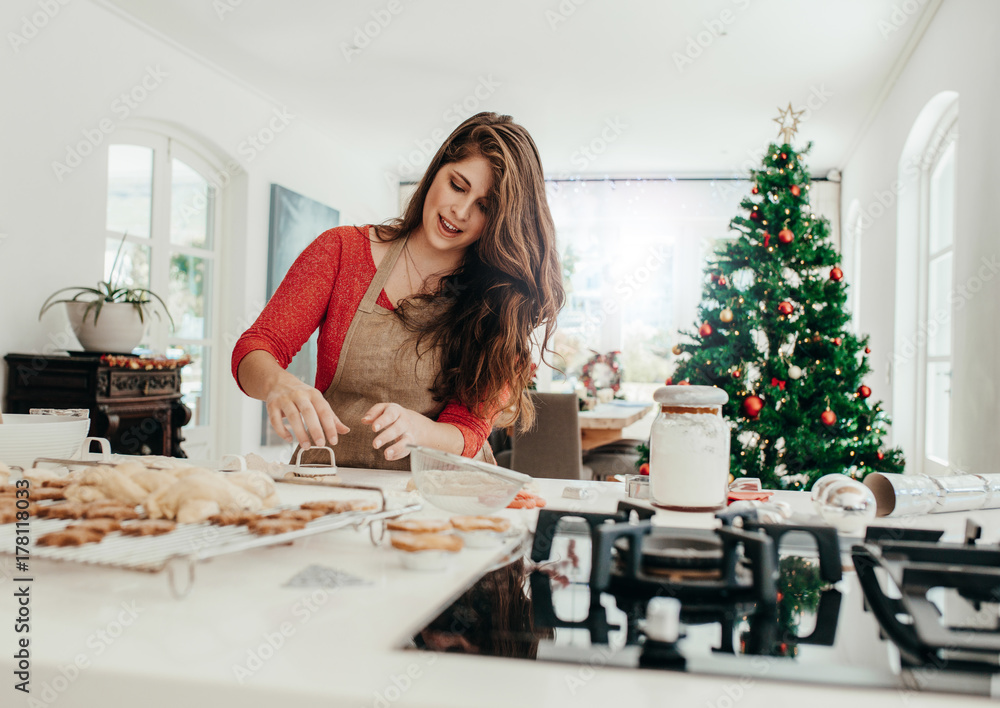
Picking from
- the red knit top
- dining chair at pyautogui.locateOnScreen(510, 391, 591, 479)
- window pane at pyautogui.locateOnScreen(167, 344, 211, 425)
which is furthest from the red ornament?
window pane at pyautogui.locateOnScreen(167, 344, 211, 425)

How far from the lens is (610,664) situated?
0.44 meters

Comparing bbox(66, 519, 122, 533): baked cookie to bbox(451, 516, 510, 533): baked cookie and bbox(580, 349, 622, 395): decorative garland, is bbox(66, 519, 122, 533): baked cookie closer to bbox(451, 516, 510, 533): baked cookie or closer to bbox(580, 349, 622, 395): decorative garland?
bbox(451, 516, 510, 533): baked cookie

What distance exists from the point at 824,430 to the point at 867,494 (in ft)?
9.22

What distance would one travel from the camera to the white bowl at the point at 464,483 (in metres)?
0.82

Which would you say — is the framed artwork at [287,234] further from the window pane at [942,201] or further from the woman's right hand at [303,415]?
the woman's right hand at [303,415]

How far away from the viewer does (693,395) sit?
2.91 ft

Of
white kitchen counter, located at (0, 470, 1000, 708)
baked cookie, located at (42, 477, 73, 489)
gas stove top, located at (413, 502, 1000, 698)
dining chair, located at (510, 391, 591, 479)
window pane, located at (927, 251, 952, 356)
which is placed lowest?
dining chair, located at (510, 391, 591, 479)

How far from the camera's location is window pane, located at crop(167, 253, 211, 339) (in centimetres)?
486

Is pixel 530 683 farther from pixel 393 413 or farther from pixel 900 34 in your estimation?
pixel 900 34

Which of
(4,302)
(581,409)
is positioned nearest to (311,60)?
(4,302)

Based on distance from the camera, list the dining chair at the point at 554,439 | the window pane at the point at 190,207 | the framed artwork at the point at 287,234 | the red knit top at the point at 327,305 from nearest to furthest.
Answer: the red knit top at the point at 327,305 → the dining chair at the point at 554,439 → the window pane at the point at 190,207 → the framed artwork at the point at 287,234

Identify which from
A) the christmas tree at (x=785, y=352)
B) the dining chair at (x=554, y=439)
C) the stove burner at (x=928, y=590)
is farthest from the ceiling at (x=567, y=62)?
the stove burner at (x=928, y=590)

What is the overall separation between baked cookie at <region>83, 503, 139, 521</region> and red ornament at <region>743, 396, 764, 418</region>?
3069 mm

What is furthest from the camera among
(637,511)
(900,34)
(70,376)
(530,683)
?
(900,34)
